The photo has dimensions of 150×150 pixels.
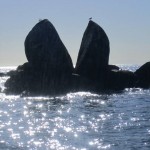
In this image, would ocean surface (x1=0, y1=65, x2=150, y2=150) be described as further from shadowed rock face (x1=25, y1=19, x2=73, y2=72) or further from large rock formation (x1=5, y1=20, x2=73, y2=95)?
shadowed rock face (x1=25, y1=19, x2=73, y2=72)

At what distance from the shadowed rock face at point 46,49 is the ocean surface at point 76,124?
14.0 metres

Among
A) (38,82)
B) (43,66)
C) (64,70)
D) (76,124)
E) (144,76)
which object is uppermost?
(43,66)

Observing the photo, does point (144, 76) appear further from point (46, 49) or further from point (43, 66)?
point (43, 66)

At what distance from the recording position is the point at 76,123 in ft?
120

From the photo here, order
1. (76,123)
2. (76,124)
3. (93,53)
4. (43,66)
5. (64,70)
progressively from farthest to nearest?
(93,53)
(43,66)
(64,70)
(76,123)
(76,124)

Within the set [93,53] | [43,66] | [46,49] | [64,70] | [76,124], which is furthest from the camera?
[93,53]

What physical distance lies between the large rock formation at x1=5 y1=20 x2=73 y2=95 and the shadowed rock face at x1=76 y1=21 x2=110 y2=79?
2.70 meters

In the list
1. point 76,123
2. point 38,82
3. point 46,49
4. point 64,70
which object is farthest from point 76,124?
point 46,49

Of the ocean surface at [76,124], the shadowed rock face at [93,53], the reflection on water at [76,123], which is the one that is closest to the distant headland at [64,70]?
the shadowed rock face at [93,53]

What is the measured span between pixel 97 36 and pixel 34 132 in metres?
48.6

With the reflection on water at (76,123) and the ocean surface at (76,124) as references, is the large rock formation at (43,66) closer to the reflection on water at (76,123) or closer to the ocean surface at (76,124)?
the ocean surface at (76,124)

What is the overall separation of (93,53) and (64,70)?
7324 mm

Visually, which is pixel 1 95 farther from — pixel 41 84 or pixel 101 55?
pixel 101 55

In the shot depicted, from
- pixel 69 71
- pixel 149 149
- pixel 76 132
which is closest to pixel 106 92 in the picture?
pixel 69 71
